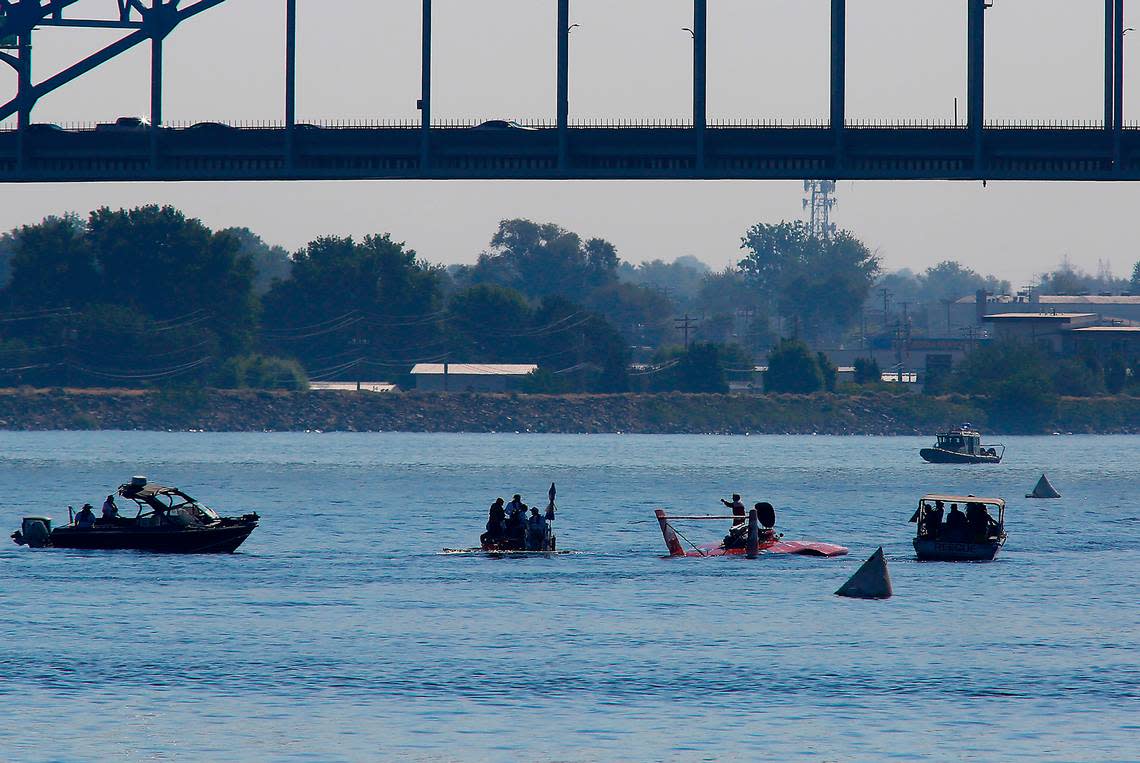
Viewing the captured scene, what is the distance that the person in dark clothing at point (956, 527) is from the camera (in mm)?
81438

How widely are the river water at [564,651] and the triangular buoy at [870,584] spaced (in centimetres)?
84

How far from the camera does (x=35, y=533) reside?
78938 mm

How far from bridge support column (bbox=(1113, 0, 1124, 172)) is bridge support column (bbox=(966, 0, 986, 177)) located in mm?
7279

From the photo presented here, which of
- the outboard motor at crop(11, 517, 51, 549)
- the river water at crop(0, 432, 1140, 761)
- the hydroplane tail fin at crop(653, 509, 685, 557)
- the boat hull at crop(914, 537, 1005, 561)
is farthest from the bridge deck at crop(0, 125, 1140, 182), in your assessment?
the outboard motor at crop(11, 517, 51, 549)

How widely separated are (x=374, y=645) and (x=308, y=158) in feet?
224

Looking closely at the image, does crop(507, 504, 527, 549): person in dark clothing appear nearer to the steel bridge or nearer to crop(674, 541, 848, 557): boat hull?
crop(674, 541, 848, 557): boat hull

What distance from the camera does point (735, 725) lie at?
4716 cm

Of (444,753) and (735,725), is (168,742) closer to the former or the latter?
(444,753)

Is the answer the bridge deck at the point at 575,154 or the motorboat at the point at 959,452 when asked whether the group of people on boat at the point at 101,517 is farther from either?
the motorboat at the point at 959,452

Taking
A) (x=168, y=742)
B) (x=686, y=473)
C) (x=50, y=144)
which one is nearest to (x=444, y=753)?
(x=168, y=742)

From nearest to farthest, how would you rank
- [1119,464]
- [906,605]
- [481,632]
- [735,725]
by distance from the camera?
[735,725]
[481,632]
[906,605]
[1119,464]

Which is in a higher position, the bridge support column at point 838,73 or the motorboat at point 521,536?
the bridge support column at point 838,73

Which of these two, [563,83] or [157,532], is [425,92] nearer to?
[563,83]

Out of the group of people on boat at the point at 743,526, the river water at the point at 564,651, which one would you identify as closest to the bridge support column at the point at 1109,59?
the river water at the point at 564,651
